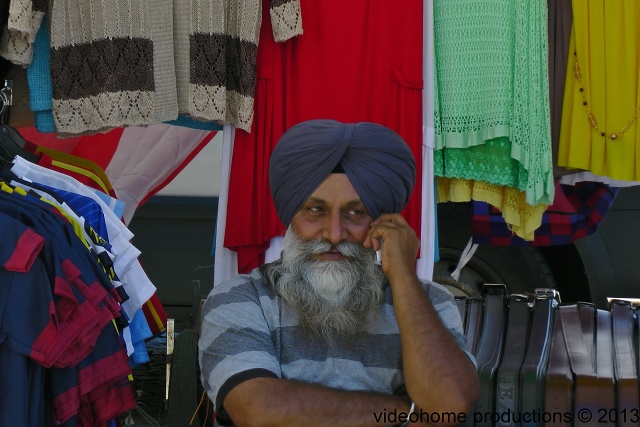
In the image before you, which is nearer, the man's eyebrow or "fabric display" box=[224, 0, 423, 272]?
the man's eyebrow

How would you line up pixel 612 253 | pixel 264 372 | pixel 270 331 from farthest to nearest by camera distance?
1. pixel 612 253
2. pixel 270 331
3. pixel 264 372

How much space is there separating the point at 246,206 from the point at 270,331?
3.66ft

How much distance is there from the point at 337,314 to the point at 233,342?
323 millimetres

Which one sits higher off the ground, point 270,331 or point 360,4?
point 360,4

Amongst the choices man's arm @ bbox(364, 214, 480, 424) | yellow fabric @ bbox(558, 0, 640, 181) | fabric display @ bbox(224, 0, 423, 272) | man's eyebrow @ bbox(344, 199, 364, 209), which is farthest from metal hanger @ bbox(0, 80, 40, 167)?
yellow fabric @ bbox(558, 0, 640, 181)

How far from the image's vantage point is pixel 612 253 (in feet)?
17.0

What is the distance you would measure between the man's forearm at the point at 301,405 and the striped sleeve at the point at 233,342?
0.14 feet

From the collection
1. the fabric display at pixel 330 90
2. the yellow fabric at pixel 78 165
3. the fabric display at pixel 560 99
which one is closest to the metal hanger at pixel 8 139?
the yellow fabric at pixel 78 165

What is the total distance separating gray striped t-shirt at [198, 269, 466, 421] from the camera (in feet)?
8.48

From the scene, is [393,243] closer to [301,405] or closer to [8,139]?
[301,405]

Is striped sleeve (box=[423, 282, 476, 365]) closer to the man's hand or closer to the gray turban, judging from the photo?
the man's hand

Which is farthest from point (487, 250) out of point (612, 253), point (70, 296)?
point (70, 296)

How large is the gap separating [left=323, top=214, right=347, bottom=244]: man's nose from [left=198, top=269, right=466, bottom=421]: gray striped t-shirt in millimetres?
237

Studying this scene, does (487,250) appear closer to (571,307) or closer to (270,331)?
(571,307)
